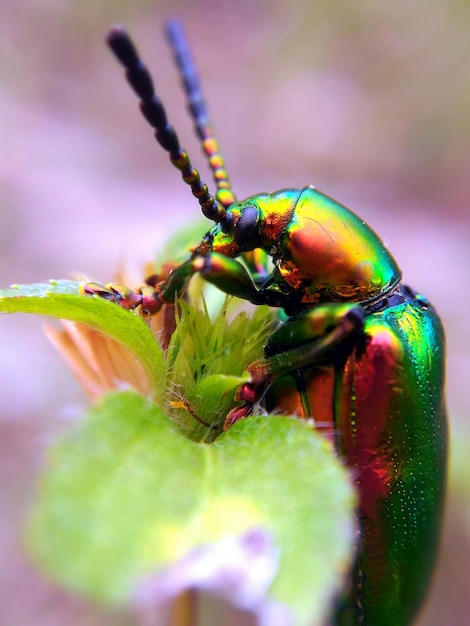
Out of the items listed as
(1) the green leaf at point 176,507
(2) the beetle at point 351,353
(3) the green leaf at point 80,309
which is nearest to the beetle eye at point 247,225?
(2) the beetle at point 351,353

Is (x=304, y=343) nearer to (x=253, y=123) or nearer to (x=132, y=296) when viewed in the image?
(x=132, y=296)

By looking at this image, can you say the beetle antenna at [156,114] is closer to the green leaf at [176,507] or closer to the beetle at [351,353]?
the beetle at [351,353]

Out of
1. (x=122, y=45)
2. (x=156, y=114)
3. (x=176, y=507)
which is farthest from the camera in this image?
(x=156, y=114)

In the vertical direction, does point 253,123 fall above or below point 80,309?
above

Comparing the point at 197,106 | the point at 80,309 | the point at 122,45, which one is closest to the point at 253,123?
the point at 197,106

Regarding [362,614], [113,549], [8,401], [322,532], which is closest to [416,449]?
[362,614]

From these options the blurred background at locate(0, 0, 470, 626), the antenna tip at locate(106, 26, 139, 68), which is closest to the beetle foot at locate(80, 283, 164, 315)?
the antenna tip at locate(106, 26, 139, 68)

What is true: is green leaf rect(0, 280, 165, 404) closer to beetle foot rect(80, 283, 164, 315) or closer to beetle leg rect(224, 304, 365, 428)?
beetle foot rect(80, 283, 164, 315)

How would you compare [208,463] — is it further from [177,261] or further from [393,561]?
[177,261]
